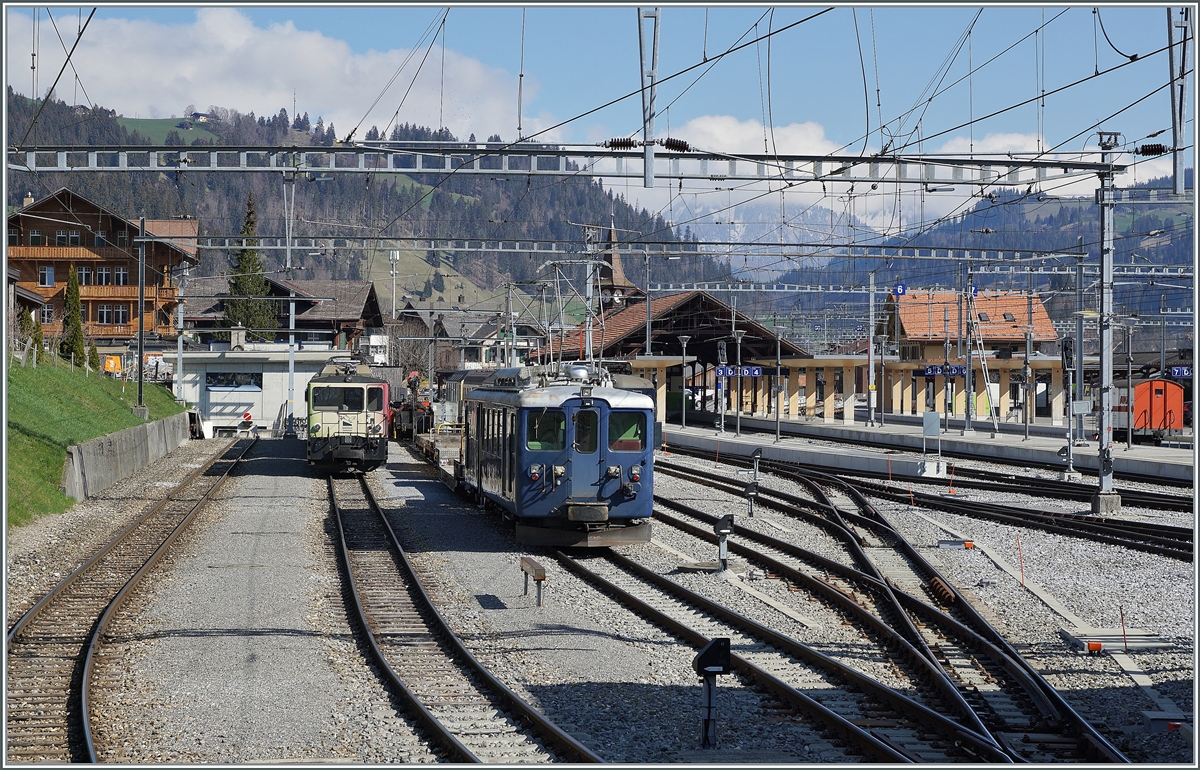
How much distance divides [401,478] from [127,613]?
60.4 feet

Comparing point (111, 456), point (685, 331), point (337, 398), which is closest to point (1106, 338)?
point (337, 398)

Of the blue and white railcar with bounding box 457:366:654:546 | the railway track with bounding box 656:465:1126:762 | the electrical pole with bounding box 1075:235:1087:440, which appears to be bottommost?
the railway track with bounding box 656:465:1126:762

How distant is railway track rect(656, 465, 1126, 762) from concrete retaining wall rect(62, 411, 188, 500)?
40.1ft

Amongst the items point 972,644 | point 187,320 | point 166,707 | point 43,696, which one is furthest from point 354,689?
point 187,320

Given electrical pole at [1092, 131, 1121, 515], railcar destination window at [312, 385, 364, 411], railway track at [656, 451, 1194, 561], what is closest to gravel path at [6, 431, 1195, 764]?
railway track at [656, 451, 1194, 561]

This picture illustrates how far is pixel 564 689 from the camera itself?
9.79m

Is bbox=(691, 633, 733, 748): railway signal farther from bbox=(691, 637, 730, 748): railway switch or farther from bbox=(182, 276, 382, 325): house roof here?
bbox=(182, 276, 382, 325): house roof

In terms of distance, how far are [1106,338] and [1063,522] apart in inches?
189

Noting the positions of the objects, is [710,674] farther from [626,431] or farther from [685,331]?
[685,331]

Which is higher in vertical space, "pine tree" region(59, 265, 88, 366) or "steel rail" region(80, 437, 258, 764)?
"pine tree" region(59, 265, 88, 366)

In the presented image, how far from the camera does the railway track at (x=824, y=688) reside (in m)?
8.17

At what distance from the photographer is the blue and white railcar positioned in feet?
56.1

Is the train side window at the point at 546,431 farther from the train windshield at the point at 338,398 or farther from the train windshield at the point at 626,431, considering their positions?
the train windshield at the point at 338,398

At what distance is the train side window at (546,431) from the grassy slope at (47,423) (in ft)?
27.7
